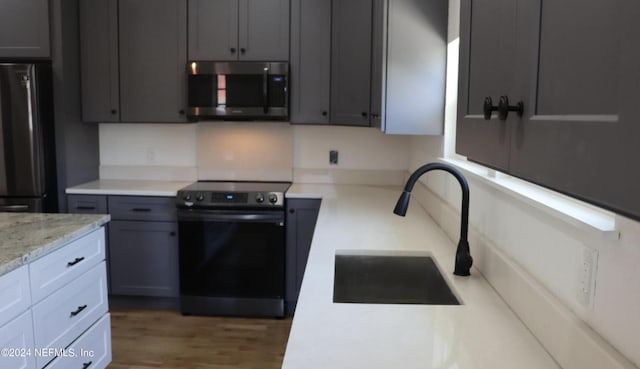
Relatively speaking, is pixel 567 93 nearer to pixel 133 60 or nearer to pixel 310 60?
pixel 310 60

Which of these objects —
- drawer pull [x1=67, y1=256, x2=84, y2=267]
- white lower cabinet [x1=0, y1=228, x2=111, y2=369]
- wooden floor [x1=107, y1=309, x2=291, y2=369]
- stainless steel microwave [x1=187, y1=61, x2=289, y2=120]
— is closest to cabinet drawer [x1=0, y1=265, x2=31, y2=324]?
white lower cabinet [x1=0, y1=228, x2=111, y2=369]

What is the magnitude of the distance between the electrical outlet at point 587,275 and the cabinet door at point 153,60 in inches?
124

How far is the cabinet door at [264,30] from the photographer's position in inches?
144

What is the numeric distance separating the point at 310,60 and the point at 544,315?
2.79 metres

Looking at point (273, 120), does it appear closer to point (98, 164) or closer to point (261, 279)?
point (261, 279)

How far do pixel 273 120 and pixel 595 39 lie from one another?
3311mm

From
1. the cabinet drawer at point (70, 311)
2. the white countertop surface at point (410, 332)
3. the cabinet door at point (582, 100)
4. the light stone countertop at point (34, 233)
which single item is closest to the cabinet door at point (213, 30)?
the light stone countertop at point (34, 233)

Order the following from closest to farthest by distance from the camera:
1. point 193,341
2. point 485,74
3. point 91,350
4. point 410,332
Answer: point 485,74 → point 410,332 → point 91,350 → point 193,341

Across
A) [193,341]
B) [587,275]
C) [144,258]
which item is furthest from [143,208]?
[587,275]

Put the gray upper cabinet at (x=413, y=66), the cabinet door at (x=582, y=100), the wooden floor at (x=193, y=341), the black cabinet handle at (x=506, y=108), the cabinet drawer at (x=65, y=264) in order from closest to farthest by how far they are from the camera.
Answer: the cabinet door at (x=582, y=100) < the black cabinet handle at (x=506, y=108) < the cabinet drawer at (x=65, y=264) < the gray upper cabinet at (x=413, y=66) < the wooden floor at (x=193, y=341)

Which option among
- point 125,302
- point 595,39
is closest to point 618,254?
point 595,39

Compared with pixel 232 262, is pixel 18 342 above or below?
above

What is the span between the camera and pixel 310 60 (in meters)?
3.69

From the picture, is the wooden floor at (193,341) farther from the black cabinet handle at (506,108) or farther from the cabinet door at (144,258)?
the black cabinet handle at (506,108)
